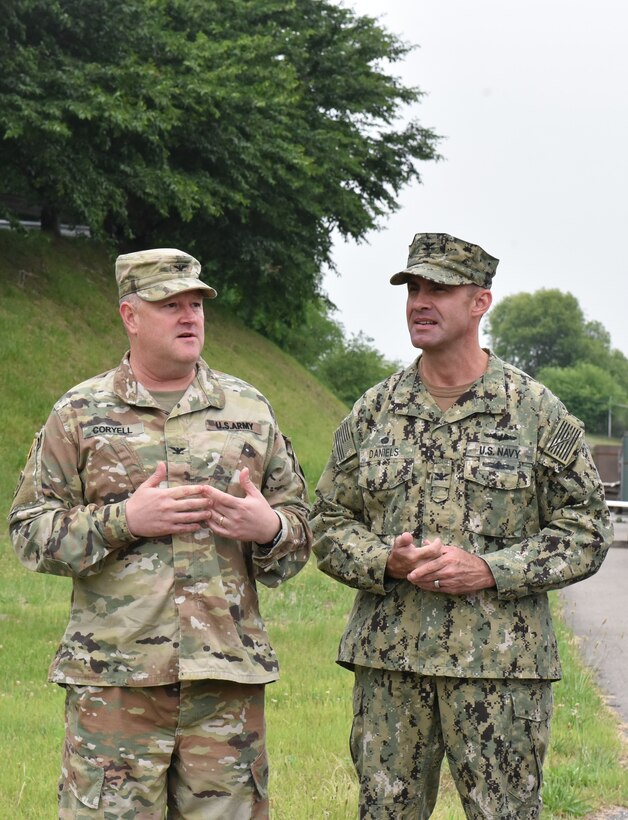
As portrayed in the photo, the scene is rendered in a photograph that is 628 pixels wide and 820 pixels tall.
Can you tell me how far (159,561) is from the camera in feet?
12.2

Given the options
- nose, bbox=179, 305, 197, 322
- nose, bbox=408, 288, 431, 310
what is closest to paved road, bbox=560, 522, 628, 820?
nose, bbox=408, 288, 431, 310

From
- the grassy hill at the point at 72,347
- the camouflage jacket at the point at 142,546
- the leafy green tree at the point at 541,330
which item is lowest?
the camouflage jacket at the point at 142,546

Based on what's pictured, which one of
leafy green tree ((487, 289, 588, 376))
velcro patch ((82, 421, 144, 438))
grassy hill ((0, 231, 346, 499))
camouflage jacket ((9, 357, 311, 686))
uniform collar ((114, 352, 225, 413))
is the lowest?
camouflage jacket ((9, 357, 311, 686))

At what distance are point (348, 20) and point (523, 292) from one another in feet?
294

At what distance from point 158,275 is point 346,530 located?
3.70 ft

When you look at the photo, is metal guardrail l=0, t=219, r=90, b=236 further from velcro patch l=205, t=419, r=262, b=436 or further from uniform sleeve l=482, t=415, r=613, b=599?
uniform sleeve l=482, t=415, r=613, b=599

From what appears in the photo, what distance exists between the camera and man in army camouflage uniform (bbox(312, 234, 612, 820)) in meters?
3.95

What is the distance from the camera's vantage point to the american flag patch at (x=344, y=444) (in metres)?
4.30

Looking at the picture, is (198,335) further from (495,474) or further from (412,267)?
(495,474)

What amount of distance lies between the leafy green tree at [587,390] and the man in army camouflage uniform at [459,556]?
102 metres

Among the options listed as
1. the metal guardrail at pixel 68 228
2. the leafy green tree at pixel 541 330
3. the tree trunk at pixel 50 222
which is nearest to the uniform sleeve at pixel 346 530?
the tree trunk at pixel 50 222

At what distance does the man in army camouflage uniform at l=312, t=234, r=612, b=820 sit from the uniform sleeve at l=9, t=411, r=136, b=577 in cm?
91

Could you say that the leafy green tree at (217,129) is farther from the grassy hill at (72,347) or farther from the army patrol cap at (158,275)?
the army patrol cap at (158,275)

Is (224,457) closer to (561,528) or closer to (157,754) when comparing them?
(157,754)
